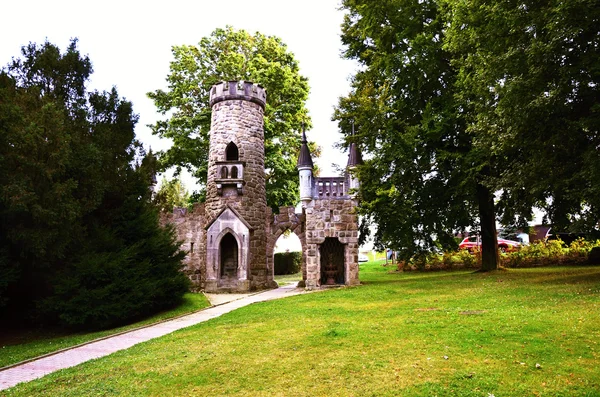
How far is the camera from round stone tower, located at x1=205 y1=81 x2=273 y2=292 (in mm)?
20391

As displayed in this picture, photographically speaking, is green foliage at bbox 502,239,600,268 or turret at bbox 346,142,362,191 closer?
turret at bbox 346,142,362,191

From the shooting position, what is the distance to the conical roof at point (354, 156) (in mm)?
18736

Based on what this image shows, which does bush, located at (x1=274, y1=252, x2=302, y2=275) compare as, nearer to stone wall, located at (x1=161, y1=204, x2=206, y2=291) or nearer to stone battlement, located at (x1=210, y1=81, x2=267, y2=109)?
stone wall, located at (x1=161, y1=204, x2=206, y2=291)

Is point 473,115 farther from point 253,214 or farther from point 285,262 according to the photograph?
point 285,262

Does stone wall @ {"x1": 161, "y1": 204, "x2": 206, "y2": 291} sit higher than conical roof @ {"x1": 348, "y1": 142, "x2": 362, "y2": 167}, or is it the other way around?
conical roof @ {"x1": 348, "y1": 142, "x2": 362, "y2": 167}

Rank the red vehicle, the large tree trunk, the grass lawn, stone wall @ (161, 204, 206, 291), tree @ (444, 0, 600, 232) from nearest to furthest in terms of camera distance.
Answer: the grass lawn
tree @ (444, 0, 600, 232)
the large tree trunk
stone wall @ (161, 204, 206, 291)
the red vehicle

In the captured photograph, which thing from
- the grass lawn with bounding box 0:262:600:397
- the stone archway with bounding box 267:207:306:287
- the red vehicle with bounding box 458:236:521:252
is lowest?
the grass lawn with bounding box 0:262:600:397

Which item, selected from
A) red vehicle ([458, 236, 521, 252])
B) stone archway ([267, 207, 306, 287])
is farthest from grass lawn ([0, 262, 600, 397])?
red vehicle ([458, 236, 521, 252])

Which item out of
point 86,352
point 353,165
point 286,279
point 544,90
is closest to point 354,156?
point 353,165

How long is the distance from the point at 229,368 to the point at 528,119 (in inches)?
408

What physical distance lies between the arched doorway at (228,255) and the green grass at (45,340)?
6.81 meters

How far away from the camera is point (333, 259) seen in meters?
19.5

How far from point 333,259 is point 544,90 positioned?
36.1 feet

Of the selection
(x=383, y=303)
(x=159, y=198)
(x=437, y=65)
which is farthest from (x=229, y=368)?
(x=437, y=65)
